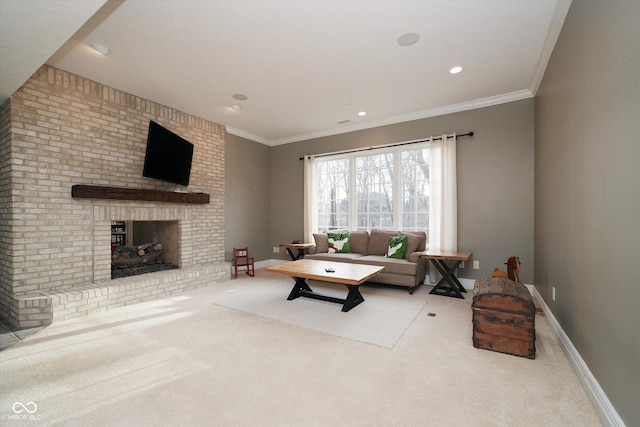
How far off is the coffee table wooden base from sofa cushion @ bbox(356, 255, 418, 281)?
0.67 metres

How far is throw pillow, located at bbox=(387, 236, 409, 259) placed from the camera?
4379mm

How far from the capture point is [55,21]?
1.91 metres

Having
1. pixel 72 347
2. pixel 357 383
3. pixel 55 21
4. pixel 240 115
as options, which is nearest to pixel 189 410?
pixel 357 383

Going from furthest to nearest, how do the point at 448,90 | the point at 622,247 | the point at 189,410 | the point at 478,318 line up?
the point at 448,90, the point at 478,318, the point at 189,410, the point at 622,247

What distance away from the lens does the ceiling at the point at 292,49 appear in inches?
88.2

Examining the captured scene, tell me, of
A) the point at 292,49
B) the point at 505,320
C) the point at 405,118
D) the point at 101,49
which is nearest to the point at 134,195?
the point at 101,49

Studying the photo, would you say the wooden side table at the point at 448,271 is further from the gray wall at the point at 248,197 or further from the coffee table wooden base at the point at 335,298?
the gray wall at the point at 248,197

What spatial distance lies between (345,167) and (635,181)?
448 centimetres

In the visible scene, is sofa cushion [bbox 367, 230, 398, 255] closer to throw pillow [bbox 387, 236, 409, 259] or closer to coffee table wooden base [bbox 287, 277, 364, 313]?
throw pillow [bbox 387, 236, 409, 259]

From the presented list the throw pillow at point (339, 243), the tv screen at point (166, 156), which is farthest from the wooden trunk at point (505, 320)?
the tv screen at point (166, 156)

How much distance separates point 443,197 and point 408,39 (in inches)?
98.4

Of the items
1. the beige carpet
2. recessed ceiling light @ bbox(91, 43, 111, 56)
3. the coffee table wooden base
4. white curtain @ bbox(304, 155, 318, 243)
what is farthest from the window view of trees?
recessed ceiling light @ bbox(91, 43, 111, 56)

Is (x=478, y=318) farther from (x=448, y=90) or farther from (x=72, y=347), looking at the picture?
(x=72, y=347)

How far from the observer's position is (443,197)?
4418 mm
